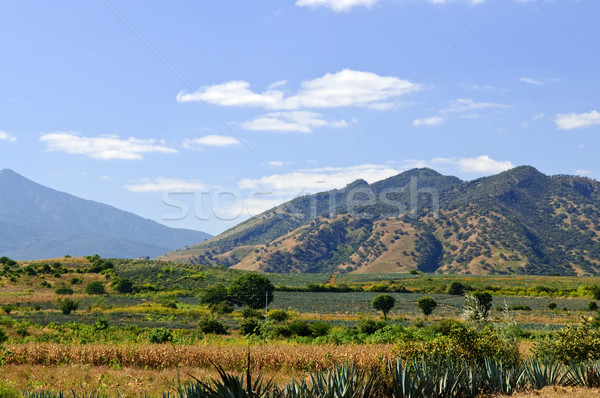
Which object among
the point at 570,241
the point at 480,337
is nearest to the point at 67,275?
the point at 480,337

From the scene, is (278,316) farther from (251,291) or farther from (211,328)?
(251,291)

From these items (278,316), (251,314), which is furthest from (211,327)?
(251,314)

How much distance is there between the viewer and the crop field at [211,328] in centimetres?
1661

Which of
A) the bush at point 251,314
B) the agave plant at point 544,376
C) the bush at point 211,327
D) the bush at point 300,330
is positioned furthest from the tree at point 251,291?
the agave plant at point 544,376

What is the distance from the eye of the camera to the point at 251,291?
182 ft

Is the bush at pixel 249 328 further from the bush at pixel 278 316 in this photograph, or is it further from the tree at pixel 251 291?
the tree at pixel 251 291

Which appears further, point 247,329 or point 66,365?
point 247,329

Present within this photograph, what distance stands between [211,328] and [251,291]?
21.2 meters

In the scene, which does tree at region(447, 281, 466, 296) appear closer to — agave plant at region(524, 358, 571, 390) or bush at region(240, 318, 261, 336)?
bush at region(240, 318, 261, 336)

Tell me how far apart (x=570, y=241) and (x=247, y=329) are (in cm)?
16641

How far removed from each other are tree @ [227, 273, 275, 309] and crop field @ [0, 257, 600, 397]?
1.28 m

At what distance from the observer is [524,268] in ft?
470

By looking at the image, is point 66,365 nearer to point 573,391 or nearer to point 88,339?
point 88,339

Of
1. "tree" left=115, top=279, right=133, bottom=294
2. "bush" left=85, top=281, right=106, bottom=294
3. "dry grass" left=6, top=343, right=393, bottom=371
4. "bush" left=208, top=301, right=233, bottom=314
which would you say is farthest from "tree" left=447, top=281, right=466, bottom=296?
"dry grass" left=6, top=343, right=393, bottom=371
